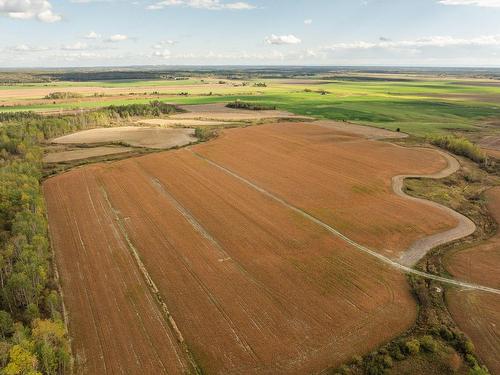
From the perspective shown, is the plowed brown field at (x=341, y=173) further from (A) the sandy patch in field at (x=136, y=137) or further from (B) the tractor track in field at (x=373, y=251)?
(A) the sandy patch in field at (x=136, y=137)

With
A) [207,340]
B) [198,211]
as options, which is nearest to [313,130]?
[198,211]

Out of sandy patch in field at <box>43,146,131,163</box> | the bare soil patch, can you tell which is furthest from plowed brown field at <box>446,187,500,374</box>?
sandy patch in field at <box>43,146,131,163</box>

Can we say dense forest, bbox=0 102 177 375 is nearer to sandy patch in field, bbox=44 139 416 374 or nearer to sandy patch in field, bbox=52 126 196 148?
→ sandy patch in field, bbox=44 139 416 374

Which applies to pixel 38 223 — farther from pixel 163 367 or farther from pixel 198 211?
pixel 163 367

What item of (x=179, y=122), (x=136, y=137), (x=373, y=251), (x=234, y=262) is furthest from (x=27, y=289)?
(x=179, y=122)

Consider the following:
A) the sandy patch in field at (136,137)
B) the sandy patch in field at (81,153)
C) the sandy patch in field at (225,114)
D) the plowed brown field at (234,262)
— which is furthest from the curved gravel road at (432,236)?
the sandy patch in field at (225,114)

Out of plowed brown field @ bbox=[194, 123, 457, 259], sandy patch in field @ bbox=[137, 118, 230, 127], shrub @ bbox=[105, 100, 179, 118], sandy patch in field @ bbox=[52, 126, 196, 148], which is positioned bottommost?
plowed brown field @ bbox=[194, 123, 457, 259]

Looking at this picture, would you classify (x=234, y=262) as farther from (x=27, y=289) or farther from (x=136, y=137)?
(x=136, y=137)
